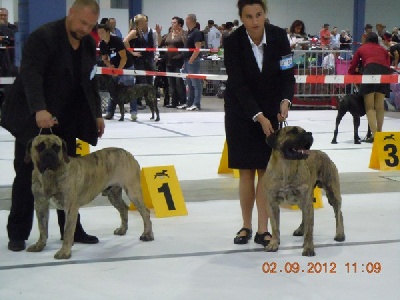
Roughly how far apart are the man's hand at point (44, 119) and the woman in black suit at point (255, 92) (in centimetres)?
107

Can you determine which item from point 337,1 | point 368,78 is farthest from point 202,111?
point 337,1

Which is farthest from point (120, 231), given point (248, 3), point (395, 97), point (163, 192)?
point (395, 97)

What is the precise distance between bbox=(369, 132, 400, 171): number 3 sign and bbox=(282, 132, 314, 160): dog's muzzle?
10.7 ft

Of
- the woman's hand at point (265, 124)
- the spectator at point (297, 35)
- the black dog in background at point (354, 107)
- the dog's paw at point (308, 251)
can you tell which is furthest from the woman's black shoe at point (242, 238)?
the spectator at point (297, 35)

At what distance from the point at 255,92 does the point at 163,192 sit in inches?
49.3

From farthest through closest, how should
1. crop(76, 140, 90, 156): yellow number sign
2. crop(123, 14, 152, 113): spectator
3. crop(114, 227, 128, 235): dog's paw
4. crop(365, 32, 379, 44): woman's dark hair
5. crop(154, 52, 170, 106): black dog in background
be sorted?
crop(154, 52, 170, 106): black dog in background
crop(123, 14, 152, 113): spectator
crop(365, 32, 379, 44): woman's dark hair
crop(76, 140, 90, 156): yellow number sign
crop(114, 227, 128, 235): dog's paw

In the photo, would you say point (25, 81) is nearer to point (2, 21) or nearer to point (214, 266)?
point (214, 266)

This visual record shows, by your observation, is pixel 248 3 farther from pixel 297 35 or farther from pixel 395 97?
pixel 395 97

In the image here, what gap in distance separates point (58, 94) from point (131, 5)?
20243 millimetres

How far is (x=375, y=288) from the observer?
10.6 ft

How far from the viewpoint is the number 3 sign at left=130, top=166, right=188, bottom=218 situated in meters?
4.90

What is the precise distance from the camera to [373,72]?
898 centimetres

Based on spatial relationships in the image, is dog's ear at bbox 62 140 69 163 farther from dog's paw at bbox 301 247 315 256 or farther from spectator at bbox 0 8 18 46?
spectator at bbox 0 8 18 46

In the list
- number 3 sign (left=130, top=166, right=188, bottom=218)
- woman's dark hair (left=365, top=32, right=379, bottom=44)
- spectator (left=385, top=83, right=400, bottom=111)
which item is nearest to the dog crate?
spectator (left=385, top=83, right=400, bottom=111)
